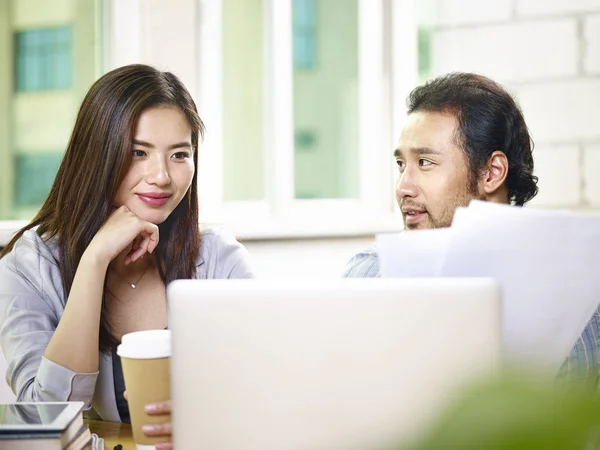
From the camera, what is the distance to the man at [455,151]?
63.2 inches

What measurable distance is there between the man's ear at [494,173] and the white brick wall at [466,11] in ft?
3.66

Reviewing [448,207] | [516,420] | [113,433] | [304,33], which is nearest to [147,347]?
[113,433]

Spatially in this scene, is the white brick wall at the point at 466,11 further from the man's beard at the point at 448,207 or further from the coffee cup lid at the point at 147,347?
the coffee cup lid at the point at 147,347

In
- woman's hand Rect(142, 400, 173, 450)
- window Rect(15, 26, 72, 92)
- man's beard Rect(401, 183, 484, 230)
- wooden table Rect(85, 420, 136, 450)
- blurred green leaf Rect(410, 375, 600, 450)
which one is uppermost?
window Rect(15, 26, 72, 92)

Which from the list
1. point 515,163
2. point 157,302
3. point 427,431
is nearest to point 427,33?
point 515,163

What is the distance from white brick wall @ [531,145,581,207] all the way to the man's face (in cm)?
97

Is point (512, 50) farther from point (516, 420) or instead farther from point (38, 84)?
point (516, 420)

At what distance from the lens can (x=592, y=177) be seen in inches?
96.7

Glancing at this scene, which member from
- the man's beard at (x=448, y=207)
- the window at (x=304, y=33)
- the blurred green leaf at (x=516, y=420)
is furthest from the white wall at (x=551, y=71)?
the blurred green leaf at (x=516, y=420)

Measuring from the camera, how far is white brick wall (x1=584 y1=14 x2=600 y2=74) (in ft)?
7.92

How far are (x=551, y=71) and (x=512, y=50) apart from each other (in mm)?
151

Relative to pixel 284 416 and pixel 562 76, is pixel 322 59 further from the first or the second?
pixel 284 416

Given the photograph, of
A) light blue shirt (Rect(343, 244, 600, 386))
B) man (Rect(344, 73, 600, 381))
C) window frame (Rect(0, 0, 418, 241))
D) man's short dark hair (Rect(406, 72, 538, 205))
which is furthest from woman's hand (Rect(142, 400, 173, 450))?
window frame (Rect(0, 0, 418, 241))

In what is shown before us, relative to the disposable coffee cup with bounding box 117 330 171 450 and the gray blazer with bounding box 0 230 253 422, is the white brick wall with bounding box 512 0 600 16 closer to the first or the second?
the gray blazer with bounding box 0 230 253 422
